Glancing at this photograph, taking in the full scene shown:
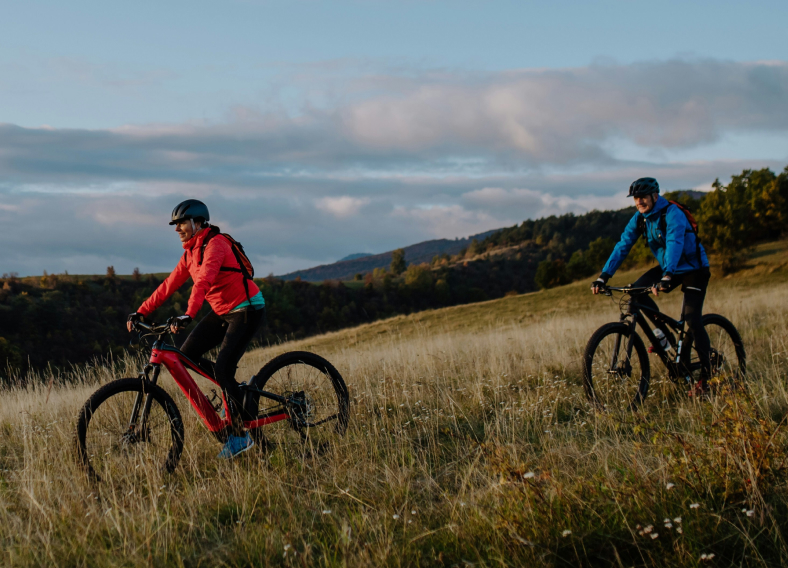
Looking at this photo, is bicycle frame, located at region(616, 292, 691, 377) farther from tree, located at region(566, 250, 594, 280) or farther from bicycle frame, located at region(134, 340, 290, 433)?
tree, located at region(566, 250, 594, 280)

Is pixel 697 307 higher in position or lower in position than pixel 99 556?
higher

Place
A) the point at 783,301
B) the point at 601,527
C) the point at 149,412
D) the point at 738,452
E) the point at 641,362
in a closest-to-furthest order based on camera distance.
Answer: the point at 601,527 → the point at 738,452 → the point at 149,412 → the point at 641,362 → the point at 783,301

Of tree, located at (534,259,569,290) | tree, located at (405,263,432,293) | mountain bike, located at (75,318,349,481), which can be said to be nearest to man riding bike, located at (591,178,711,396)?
mountain bike, located at (75,318,349,481)

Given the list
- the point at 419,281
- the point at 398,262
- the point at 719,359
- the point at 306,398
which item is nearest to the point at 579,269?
the point at 419,281

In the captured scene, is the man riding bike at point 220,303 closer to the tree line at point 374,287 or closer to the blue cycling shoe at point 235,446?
the blue cycling shoe at point 235,446

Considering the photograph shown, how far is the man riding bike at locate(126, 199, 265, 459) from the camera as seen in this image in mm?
4383

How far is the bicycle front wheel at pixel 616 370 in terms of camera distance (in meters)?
5.32

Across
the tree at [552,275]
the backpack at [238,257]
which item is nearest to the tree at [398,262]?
the tree at [552,275]

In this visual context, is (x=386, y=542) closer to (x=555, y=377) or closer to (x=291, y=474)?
(x=291, y=474)

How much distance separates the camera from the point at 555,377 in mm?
6789

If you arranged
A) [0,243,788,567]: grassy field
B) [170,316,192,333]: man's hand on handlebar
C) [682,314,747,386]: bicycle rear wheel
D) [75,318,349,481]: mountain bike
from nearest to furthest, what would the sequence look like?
[0,243,788,567]: grassy field, [170,316,192,333]: man's hand on handlebar, [75,318,349,481]: mountain bike, [682,314,747,386]: bicycle rear wheel

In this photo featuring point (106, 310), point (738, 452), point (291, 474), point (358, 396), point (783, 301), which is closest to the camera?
point (738, 452)

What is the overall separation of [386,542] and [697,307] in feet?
15.0

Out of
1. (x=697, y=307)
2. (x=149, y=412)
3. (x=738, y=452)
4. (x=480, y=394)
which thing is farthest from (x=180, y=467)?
(x=697, y=307)
